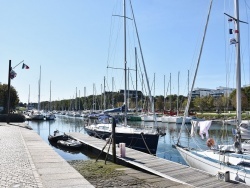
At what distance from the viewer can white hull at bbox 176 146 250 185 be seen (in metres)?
13.3

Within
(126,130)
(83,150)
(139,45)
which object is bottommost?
(83,150)

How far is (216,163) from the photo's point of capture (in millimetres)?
15469

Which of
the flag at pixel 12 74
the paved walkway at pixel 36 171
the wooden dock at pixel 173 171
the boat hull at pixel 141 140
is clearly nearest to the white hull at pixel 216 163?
the wooden dock at pixel 173 171

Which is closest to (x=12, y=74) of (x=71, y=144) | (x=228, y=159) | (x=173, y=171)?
(x=71, y=144)

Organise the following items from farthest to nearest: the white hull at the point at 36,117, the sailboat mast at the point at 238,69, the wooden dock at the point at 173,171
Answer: the white hull at the point at 36,117
the sailboat mast at the point at 238,69
the wooden dock at the point at 173,171

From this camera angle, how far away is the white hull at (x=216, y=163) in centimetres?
1333

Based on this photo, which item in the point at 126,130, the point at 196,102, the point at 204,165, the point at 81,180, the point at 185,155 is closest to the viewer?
the point at 81,180

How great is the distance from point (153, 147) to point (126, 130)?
3386 mm

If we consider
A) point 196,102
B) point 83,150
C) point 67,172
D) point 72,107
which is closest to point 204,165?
point 67,172

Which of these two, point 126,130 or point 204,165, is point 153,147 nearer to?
point 126,130

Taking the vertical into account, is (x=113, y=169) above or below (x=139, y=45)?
below

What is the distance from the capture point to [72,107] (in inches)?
6693

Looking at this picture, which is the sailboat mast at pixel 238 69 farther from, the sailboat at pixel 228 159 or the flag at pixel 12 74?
the flag at pixel 12 74

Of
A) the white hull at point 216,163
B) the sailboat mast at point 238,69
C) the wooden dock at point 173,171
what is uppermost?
the sailboat mast at point 238,69
